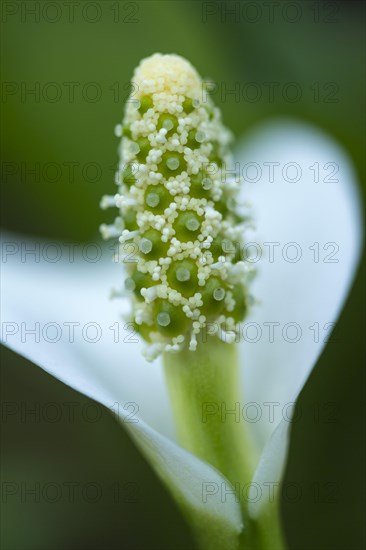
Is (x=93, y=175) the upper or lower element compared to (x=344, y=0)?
lower

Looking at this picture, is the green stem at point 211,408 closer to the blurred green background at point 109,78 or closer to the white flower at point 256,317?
the white flower at point 256,317

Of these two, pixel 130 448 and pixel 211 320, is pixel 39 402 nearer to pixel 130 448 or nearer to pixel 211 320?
pixel 130 448

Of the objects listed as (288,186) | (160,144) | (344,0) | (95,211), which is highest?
(344,0)

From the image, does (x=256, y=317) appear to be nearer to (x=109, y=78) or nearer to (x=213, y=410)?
(x=213, y=410)

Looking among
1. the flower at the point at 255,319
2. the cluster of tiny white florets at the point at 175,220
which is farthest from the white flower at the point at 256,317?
the cluster of tiny white florets at the point at 175,220

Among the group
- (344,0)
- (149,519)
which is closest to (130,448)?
(149,519)

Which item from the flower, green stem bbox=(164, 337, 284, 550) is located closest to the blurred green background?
the flower

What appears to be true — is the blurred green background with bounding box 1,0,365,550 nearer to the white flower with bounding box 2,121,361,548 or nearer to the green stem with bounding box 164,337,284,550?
the white flower with bounding box 2,121,361,548
